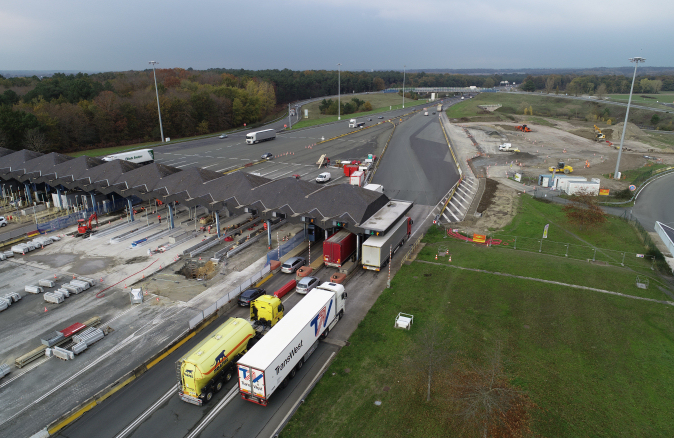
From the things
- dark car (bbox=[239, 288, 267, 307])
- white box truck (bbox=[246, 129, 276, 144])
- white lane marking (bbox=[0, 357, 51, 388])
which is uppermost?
white box truck (bbox=[246, 129, 276, 144])

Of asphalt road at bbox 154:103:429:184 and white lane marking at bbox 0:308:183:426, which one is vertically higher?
asphalt road at bbox 154:103:429:184

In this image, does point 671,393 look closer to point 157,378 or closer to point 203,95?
point 157,378

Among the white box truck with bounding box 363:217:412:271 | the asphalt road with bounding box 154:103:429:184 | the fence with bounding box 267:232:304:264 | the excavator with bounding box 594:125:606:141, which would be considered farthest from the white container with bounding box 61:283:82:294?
the excavator with bounding box 594:125:606:141

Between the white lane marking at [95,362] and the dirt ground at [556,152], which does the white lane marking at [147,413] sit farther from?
the dirt ground at [556,152]

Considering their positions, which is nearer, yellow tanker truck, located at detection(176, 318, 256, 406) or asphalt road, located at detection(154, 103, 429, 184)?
yellow tanker truck, located at detection(176, 318, 256, 406)

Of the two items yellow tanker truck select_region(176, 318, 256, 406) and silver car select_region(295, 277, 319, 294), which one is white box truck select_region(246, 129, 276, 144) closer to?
silver car select_region(295, 277, 319, 294)

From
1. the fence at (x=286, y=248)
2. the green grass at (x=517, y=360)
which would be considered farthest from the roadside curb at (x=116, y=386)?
the fence at (x=286, y=248)

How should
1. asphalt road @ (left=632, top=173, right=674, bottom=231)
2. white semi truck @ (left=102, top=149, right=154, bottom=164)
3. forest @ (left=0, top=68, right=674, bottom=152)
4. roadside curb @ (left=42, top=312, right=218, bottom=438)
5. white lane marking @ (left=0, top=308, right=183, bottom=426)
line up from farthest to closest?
forest @ (left=0, top=68, right=674, bottom=152) < white semi truck @ (left=102, top=149, right=154, bottom=164) < asphalt road @ (left=632, top=173, right=674, bottom=231) < white lane marking @ (left=0, top=308, right=183, bottom=426) < roadside curb @ (left=42, top=312, right=218, bottom=438)
